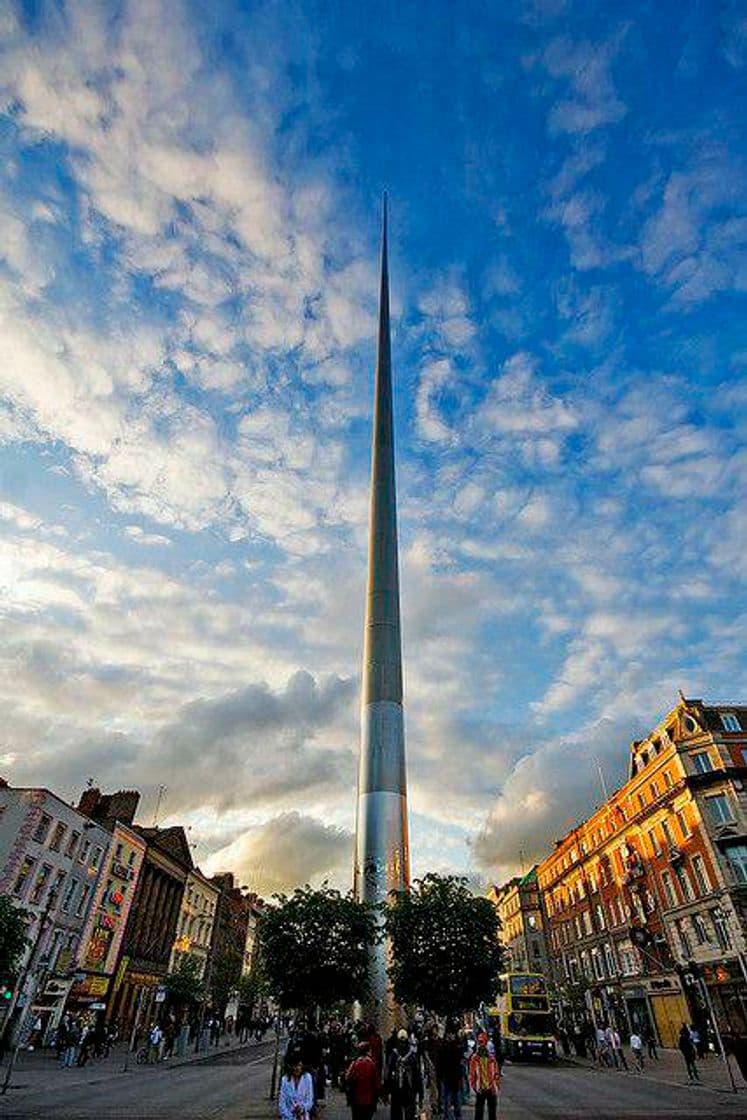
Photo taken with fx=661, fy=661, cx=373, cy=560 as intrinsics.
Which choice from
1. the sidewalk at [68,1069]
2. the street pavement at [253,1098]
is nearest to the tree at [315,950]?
the street pavement at [253,1098]

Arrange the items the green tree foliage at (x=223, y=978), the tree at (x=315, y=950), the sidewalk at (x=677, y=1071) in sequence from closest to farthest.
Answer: the sidewalk at (x=677, y=1071)
the tree at (x=315, y=950)
the green tree foliage at (x=223, y=978)

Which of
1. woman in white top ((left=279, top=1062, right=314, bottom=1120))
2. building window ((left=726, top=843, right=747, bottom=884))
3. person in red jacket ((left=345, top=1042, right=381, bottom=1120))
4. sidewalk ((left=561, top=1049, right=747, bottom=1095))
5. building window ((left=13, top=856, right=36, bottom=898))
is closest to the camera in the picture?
woman in white top ((left=279, top=1062, right=314, bottom=1120))

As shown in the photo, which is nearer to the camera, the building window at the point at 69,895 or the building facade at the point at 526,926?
the building window at the point at 69,895

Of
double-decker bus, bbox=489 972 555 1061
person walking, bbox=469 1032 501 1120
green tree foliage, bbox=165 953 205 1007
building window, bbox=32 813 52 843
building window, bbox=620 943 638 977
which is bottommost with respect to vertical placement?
person walking, bbox=469 1032 501 1120

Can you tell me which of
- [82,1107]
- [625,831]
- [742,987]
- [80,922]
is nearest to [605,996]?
[625,831]

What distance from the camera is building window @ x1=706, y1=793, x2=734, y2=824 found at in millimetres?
48750

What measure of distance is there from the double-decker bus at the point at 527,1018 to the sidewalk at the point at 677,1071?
270cm

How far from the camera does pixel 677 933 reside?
53.2 metres

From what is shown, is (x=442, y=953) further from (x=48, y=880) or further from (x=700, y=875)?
(x=48, y=880)

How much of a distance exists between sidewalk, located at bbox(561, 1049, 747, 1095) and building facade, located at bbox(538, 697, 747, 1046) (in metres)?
4.31

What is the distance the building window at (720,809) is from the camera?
48.8m

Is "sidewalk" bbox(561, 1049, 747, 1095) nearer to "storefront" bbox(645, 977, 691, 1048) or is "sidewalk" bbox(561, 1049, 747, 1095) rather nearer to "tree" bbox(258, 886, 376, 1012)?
"storefront" bbox(645, 977, 691, 1048)

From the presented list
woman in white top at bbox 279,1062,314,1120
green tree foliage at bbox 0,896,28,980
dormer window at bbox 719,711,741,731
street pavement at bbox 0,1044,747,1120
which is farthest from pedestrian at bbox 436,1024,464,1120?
dormer window at bbox 719,711,741,731

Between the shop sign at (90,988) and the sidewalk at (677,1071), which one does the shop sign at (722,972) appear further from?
the shop sign at (90,988)
